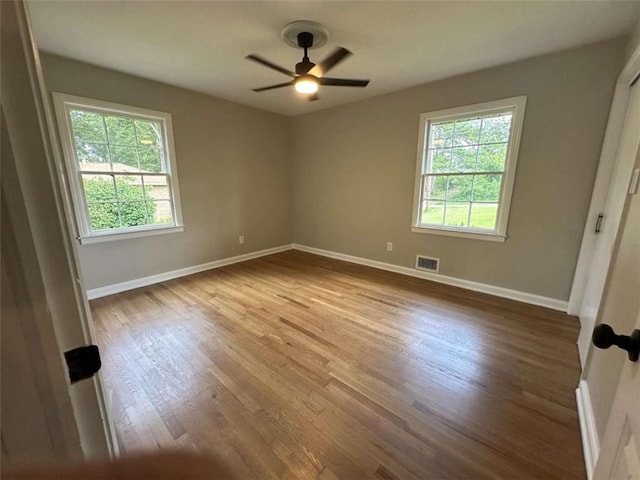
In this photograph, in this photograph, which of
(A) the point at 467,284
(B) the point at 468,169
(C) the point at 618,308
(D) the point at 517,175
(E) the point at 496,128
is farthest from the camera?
(A) the point at 467,284

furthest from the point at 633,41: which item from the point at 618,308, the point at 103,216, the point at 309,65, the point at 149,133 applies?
the point at 103,216

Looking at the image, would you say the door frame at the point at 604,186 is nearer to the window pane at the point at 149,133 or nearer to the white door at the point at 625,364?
the white door at the point at 625,364

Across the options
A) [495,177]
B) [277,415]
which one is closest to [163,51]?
[277,415]

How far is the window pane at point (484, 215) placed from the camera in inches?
119

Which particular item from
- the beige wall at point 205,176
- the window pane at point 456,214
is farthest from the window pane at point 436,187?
the beige wall at point 205,176

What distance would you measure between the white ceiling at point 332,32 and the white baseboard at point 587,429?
2.52 meters

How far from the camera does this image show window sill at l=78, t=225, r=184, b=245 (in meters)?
2.92

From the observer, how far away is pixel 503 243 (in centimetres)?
297

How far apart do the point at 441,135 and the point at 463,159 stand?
16.3 inches

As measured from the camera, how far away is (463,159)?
315cm

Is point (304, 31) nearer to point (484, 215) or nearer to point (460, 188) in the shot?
point (460, 188)

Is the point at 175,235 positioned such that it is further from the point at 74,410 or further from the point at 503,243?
the point at 503,243

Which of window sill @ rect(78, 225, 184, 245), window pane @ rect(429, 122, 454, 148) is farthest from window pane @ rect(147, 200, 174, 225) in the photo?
window pane @ rect(429, 122, 454, 148)

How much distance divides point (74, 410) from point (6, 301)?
9.9 inches
